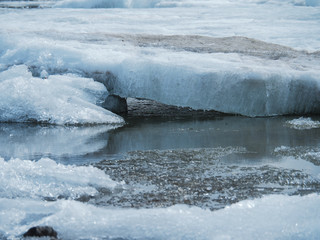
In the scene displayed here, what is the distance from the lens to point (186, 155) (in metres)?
3.86

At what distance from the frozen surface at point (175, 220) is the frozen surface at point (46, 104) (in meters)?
2.35

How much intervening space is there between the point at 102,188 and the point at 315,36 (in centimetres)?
600

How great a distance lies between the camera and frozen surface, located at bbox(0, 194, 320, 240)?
243 cm

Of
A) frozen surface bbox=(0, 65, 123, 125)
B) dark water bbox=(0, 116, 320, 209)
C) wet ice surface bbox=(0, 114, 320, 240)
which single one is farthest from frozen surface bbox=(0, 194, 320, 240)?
frozen surface bbox=(0, 65, 123, 125)

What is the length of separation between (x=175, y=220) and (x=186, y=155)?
4.44 feet

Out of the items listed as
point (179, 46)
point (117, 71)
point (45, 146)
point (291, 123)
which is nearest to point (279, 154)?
point (291, 123)

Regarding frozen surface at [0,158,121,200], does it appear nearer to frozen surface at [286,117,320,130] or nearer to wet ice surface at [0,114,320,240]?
wet ice surface at [0,114,320,240]

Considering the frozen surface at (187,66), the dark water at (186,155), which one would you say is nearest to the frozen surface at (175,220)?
the dark water at (186,155)

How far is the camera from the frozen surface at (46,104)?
5.08 m

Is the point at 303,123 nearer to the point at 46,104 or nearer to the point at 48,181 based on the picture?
Result: the point at 46,104

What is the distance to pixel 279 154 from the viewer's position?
3867mm

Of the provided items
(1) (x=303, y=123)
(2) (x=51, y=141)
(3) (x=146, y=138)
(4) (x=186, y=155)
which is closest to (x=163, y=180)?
(4) (x=186, y=155)

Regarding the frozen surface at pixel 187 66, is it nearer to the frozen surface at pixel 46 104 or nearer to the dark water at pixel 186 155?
the dark water at pixel 186 155

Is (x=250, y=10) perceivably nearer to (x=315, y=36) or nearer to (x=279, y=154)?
(x=315, y=36)
